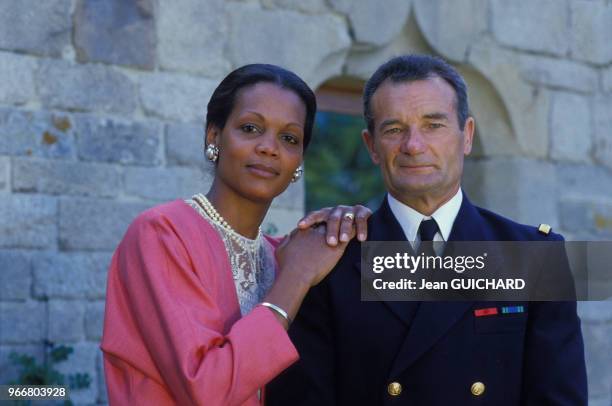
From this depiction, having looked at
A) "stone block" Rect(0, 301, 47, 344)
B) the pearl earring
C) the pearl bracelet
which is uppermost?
the pearl earring

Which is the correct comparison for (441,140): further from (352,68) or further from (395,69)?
(352,68)

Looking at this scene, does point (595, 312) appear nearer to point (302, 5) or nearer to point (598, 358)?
point (598, 358)

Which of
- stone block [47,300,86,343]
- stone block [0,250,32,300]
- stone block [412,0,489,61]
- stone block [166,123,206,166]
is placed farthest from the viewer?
stone block [412,0,489,61]

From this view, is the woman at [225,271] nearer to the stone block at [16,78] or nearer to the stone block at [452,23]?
the stone block at [16,78]

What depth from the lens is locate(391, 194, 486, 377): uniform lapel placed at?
97.2 inches

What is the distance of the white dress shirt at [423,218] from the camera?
264cm

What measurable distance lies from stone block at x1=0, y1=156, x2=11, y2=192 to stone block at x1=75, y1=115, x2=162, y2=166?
1.03 ft

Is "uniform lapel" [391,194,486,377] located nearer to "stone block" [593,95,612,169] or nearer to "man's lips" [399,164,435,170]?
"man's lips" [399,164,435,170]

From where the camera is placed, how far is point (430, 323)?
8.23 feet

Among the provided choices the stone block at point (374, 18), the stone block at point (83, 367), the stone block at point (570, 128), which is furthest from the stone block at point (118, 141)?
the stone block at point (570, 128)

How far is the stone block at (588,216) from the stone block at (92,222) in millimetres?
2676

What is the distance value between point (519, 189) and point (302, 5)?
1673mm

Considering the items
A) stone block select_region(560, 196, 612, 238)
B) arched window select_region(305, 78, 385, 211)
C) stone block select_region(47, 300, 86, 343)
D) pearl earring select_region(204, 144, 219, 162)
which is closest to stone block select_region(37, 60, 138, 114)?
stone block select_region(47, 300, 86, 343)

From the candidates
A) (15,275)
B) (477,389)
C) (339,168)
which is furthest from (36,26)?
(339,168)
